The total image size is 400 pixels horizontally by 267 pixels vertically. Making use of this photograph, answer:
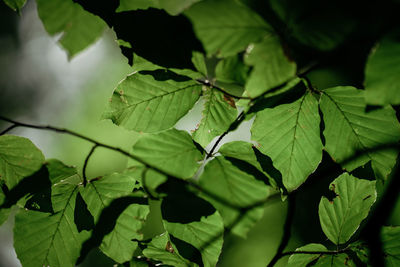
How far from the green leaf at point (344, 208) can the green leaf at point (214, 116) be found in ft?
1.21

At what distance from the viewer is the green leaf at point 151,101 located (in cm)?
63

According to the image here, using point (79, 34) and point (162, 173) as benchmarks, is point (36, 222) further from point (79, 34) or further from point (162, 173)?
point (79, 34)

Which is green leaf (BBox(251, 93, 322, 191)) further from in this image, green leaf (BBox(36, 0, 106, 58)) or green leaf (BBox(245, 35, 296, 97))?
green leaf (BBox(36, 0, 106, 58))

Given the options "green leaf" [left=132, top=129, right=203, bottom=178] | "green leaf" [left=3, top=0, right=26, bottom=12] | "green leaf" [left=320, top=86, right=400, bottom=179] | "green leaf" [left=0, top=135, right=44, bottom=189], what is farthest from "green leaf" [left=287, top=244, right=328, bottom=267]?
"green leaf" [left=3, top=0, right=26, bottom=12]

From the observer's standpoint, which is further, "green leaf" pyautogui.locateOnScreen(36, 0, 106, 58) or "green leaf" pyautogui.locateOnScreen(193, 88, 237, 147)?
"green leaf" pyautogui.locateOnScreen(193, 88, 237, 147)

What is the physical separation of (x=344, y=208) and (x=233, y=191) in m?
0.40

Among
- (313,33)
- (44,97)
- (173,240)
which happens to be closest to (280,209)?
(173,240)

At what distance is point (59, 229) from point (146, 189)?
10.7 inches

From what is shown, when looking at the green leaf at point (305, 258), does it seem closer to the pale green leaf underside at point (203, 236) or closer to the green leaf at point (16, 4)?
the pale green leaf underside at point (203, 236)

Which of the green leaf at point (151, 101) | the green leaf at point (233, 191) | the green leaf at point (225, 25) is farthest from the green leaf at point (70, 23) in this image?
the green leaf at point (233, 191)

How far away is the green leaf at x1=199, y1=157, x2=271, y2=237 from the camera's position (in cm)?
53

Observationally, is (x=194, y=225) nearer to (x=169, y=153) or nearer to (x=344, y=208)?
(x=169, y=153)

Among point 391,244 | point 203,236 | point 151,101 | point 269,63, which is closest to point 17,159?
point 151,101

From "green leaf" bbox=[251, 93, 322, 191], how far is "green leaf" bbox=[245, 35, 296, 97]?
19 cm
